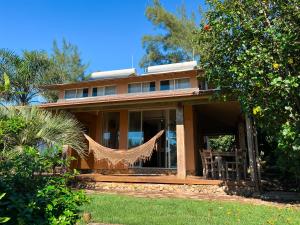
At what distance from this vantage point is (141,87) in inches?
477

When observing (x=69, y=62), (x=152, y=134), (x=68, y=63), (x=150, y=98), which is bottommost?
(x=152, y=134)

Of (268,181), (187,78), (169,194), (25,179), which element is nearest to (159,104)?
(187,78)

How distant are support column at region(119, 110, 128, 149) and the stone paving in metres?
1.87

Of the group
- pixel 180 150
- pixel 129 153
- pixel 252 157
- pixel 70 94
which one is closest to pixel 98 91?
pixel 70 94

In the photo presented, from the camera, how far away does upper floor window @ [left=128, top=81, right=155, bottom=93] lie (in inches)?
471

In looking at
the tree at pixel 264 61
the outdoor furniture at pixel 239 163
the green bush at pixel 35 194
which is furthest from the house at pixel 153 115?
the green bush at pixel 35 194

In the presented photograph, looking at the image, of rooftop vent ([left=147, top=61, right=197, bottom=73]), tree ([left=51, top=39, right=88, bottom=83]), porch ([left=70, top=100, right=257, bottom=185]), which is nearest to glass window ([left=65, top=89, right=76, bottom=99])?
porch ([left=70, top=100, right=257, bottom=185])

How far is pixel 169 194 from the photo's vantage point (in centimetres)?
782

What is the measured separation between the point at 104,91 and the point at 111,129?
2.23 metres

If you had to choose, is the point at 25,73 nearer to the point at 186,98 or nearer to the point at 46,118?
the point at 46,118

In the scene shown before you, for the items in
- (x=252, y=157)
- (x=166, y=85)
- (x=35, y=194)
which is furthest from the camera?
(x=166, y=85)

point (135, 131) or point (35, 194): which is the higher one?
point (135, 131)

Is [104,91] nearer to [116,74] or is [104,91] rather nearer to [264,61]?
[116,74]

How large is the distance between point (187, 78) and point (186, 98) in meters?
2.98
